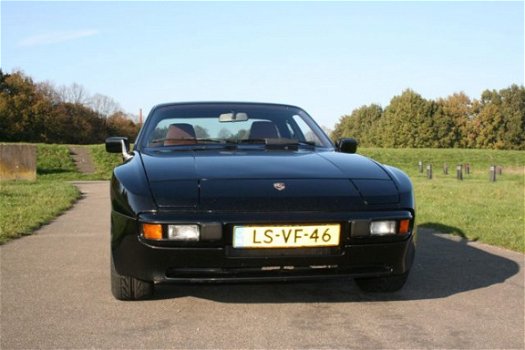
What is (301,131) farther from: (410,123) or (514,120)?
(514,120)

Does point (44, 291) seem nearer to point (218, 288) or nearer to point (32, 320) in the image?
point (32, 320)

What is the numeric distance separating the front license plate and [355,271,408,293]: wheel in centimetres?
83

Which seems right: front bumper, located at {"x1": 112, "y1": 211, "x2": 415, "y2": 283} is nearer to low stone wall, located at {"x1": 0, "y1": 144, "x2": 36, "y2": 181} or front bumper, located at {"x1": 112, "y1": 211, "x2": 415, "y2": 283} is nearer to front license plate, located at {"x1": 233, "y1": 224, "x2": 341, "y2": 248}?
front license plate, located at {"x1": 233, "y1": 224, "x2": 341, "y2": 248}

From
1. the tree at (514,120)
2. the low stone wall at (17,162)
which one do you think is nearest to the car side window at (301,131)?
the low stone wall at (17,162)

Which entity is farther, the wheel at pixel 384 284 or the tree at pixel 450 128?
the tree at pixel 450 128

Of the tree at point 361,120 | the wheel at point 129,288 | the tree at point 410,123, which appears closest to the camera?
the wheel at point 129,288

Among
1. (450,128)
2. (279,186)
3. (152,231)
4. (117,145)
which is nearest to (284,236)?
(279,186)

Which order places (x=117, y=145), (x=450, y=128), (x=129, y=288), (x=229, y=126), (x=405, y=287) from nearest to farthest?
(x=129, y=288), (x=405, y=287), (x=229, y=126), (x=117, y=145), (x=450, y=128)

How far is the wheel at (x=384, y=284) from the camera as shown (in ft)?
12.2

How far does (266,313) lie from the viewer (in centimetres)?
332

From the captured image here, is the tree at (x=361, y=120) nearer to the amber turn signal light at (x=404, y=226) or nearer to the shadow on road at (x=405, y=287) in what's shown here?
the shadow on road at (x=405, y=287)

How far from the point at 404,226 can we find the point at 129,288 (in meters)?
1.68

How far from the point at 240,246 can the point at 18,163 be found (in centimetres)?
1851

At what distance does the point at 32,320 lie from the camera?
10.5 feet
